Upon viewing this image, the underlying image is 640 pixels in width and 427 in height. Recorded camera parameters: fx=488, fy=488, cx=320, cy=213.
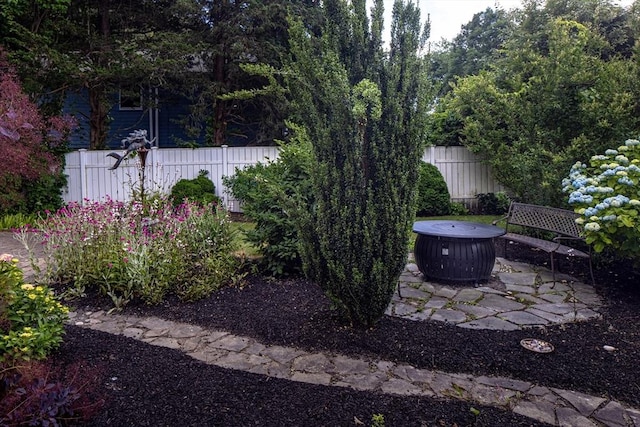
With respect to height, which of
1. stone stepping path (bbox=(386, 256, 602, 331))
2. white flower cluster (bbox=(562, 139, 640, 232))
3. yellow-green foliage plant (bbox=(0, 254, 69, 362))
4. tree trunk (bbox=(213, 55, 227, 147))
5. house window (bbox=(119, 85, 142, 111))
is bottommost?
stone stepping path (bbox=(386, 256, 602, 331))

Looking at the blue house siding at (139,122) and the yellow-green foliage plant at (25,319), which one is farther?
the blue house siding at (139,122)

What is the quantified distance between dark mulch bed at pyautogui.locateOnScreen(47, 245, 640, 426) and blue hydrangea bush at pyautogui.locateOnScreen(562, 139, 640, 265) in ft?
1.95

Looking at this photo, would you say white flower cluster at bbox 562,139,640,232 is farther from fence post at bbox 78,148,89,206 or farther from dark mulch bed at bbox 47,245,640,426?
fence post at bbox 78,148,89,206

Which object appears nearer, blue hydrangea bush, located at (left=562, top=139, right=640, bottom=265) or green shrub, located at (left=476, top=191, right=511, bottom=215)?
blue hydrangea bush, located at (left=562, top=139, right=640, bottom=265)

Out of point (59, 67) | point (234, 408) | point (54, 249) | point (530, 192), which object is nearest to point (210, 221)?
point (54, 249)

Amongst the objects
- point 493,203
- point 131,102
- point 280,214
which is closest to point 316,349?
point 280,214

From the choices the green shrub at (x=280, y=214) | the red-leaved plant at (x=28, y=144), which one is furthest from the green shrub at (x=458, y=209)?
the red-leaved plant at (x=28, y=144)

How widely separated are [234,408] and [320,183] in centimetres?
156

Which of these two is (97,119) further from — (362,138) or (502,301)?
(502,301)

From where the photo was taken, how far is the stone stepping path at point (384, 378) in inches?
107

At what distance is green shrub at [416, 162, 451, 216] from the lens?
408 inches

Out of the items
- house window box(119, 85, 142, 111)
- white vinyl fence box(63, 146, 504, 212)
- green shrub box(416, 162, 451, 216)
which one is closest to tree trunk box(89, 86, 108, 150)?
house window box(119, 85, 142, 111)

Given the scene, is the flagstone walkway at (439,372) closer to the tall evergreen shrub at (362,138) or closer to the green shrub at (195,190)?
the tall evergreen shrub at (362,138)

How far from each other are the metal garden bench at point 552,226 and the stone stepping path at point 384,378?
9.17ft
